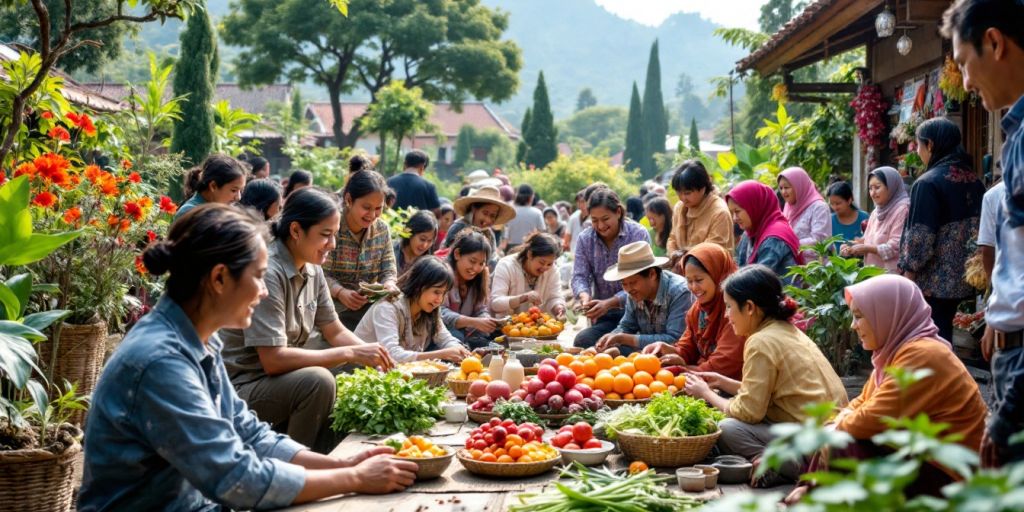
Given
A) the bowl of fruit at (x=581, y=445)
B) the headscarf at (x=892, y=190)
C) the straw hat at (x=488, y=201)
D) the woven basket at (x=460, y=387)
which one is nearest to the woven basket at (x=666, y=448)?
the bowl of fruit at (x=581, y=445)

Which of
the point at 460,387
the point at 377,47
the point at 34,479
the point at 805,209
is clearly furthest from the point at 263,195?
the point at 377,47

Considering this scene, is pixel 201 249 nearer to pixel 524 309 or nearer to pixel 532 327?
pixel 532 327

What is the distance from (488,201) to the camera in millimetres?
9961

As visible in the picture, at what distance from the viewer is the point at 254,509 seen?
3.40m

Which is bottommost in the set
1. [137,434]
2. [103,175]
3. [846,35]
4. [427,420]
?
[427,420]

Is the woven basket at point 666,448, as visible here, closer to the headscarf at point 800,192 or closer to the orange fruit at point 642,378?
the orange fruit at point 642,378

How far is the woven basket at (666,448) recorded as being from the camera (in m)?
4.22

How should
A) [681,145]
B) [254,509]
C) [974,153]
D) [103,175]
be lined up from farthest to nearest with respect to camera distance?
[681,145], [974,153], [103,175], [254,509]

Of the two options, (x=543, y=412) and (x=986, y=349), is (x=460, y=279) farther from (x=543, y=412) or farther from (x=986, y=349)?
(x=986, y=349)

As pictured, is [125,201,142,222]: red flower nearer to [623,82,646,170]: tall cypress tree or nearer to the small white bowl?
the small white bowl

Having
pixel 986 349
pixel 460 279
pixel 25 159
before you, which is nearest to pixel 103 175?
pixel 25 159

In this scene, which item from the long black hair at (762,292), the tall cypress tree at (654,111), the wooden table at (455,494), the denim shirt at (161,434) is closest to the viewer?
the denim shirt at (161,434)

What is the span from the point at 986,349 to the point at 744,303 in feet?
4.10

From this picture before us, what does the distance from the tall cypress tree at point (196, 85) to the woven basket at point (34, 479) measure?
40.0 feet
